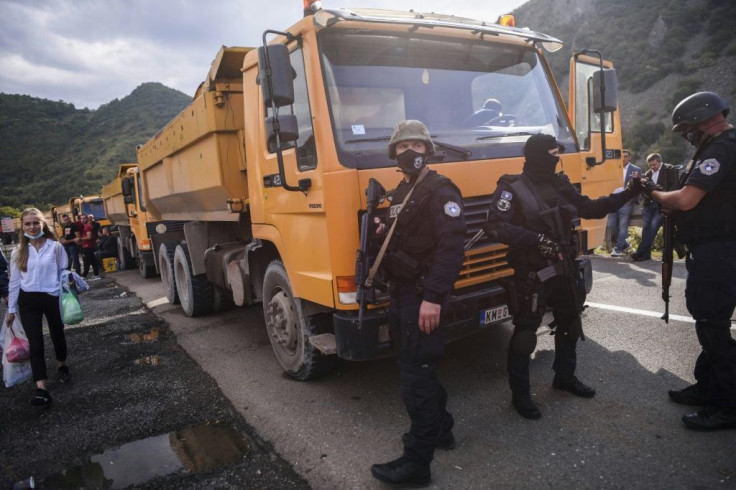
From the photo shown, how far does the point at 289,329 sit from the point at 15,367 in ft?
7.98

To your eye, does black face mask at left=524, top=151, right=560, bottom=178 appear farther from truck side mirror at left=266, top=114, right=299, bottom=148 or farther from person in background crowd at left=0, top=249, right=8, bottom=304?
person in background crowd at left=0, top=249, right=8, bottom=304

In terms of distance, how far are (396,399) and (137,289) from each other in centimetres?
842

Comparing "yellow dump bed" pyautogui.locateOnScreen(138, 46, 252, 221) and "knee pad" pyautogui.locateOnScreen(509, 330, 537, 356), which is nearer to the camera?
"knee pad" pyautogui.locateOnScreen(509, 330, 537, 356)

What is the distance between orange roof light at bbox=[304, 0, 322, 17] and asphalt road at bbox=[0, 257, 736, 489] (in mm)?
2796

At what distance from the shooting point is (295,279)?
353 centimetres

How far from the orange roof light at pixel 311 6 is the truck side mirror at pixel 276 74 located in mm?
474

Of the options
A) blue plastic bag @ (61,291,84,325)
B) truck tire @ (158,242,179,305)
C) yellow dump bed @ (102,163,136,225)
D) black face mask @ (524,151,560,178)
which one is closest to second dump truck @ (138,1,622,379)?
black face mask @ (524,151,560,178)

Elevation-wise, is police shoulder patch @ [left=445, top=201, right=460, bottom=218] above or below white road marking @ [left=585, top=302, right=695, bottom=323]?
above

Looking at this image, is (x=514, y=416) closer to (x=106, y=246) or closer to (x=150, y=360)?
(x=150, y=360)

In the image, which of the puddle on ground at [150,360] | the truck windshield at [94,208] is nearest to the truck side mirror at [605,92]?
the puddle on ground at [150,360]

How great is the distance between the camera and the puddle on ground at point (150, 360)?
4.90 m

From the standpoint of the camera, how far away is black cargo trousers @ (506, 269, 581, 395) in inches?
119

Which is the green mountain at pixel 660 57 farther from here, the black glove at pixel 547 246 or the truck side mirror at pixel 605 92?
the black glove at pixel 547 246

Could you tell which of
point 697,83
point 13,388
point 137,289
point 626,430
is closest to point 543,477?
point 626,430
